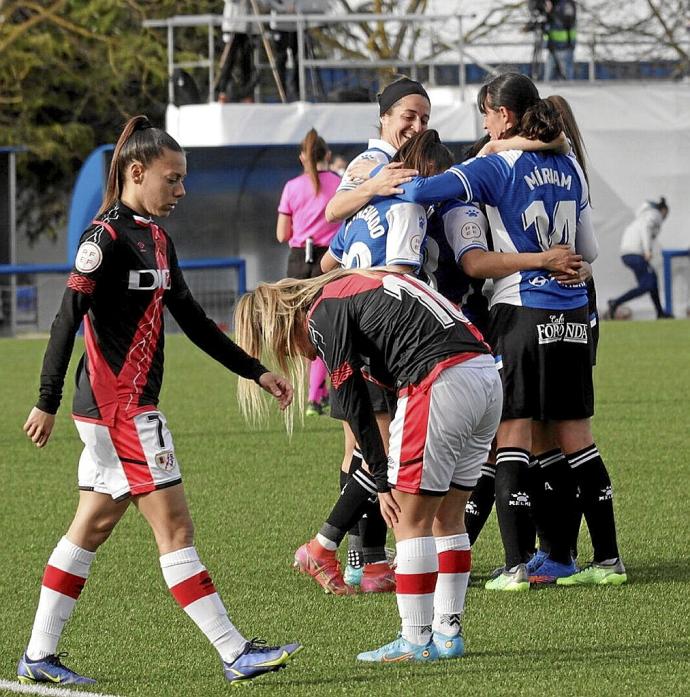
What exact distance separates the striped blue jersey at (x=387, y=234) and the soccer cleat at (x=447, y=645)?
1373mm

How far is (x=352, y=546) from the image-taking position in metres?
6.40

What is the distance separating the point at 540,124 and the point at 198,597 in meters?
2.34

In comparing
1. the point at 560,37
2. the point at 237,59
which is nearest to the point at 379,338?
the point at 237,59

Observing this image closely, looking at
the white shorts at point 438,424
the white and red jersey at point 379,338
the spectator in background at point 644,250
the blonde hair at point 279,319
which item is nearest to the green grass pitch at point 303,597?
the white shorts at point 438,424

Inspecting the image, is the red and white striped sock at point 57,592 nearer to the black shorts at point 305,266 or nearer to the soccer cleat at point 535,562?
the soccer cleat at point 535,562

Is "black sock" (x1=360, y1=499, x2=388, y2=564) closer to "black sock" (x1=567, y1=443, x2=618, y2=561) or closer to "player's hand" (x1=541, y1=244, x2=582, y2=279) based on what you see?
"black sock" (x1=567, y1=443, x2=618, y2=561)

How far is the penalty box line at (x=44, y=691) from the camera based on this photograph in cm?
463

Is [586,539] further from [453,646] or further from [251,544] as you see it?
[453,646]

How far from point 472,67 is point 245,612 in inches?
1187

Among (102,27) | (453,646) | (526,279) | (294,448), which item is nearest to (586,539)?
(526,279)

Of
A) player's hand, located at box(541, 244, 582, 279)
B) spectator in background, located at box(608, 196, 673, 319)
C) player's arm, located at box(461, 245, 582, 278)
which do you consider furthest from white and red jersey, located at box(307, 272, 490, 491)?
spectator in background, located at box(608, 196, 673, 319)

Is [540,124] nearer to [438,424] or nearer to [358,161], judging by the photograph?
[358,161]

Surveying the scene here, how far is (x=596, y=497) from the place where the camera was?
609cm

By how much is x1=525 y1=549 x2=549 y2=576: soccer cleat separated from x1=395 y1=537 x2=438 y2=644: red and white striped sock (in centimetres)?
149
